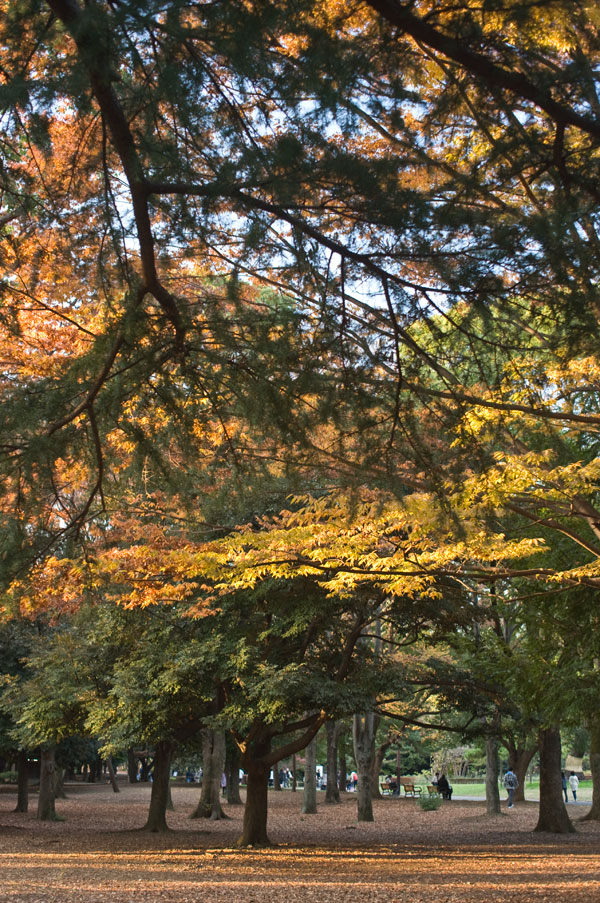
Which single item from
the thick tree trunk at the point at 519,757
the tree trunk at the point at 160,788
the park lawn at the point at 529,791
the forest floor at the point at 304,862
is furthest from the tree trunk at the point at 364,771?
the park lawn at the point at 529,791

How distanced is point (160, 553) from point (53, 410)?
6.31 meters

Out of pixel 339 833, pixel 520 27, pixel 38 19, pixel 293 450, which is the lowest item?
pixel 339 833

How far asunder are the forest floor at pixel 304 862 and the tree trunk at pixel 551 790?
503 mm

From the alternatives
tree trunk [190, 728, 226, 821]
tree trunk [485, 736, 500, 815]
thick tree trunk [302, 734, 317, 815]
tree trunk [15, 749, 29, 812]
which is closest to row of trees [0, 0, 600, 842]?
tree trunk [190, 728, 226, 821]

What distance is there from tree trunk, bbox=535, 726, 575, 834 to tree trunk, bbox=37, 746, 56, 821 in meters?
13.0

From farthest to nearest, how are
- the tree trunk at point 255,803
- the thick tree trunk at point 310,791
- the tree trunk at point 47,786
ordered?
the thick tree trunk at point 310,791 < the tree trunk at point 47,786 < the tree trunk at point 255,803

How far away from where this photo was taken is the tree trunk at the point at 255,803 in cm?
1504

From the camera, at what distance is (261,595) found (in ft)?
47.1

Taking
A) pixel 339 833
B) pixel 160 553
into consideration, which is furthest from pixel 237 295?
pixel 339 833

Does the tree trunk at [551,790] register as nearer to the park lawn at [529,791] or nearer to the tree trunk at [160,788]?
the tree trunk at [160,788]

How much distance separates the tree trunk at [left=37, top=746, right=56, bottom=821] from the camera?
22.3 metres

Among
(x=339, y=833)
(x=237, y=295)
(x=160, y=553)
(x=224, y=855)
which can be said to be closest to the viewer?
(x=237, y=295)

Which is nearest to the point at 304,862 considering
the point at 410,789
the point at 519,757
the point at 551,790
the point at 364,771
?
the point at 551,790

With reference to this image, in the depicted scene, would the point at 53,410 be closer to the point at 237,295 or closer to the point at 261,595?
the point at 237,295
